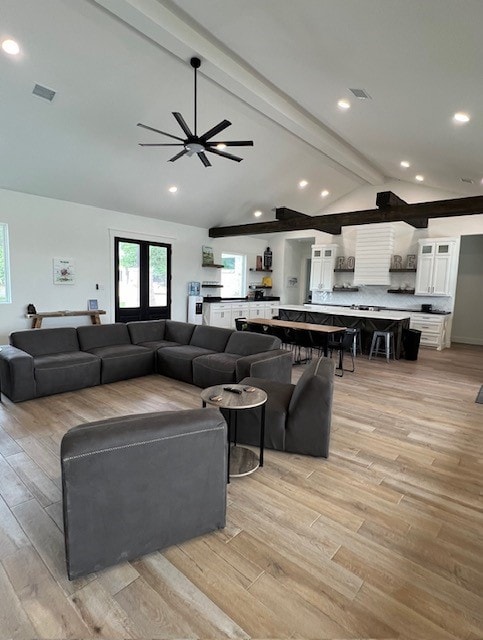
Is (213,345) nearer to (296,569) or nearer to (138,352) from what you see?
(138,352)

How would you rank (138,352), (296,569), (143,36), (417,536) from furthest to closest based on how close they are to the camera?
1. (138,352)
2. (143,36)
3. (417,536)
4. (296,569)

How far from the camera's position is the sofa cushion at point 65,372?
13.4ft

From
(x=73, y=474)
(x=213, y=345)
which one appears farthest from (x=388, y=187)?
(x=73, y=474)

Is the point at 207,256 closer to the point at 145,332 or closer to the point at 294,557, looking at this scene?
the point at 145,332

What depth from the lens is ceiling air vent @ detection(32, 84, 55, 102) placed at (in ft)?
13.1

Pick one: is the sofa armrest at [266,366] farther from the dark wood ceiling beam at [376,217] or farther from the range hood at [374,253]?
the range hood at [374,253]

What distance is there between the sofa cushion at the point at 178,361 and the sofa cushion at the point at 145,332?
633 millimetres

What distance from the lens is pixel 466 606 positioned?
1.57m

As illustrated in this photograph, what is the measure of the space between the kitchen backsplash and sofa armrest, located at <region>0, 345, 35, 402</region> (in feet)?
27.1

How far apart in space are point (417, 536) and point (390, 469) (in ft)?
2.39

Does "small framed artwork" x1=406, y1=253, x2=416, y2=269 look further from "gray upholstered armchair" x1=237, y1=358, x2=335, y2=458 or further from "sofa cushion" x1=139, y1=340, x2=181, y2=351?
"gray upholstered armchair" x1=237, y1=358, x2=335, y2=458

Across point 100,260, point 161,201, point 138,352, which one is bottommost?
point 138,352

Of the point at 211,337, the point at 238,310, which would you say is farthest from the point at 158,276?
the point at 211,337

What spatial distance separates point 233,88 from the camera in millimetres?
4258
